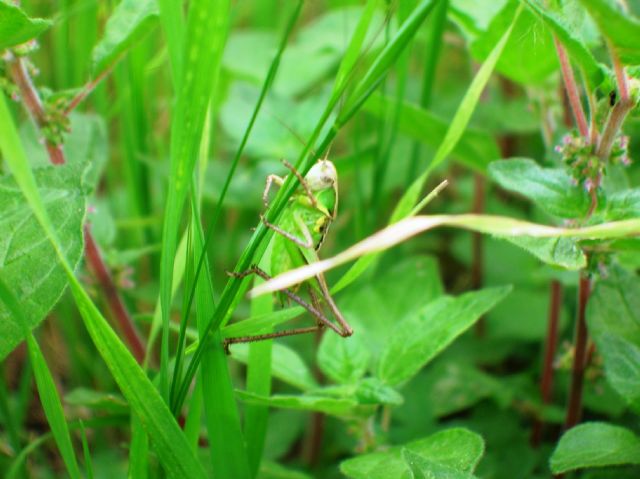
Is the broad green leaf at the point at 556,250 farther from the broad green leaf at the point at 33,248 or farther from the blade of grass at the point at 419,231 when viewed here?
the broad green leaf at the point at 33,248

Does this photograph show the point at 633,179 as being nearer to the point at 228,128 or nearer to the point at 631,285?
the point at 631,285

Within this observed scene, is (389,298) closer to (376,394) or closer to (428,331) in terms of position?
(428,331)

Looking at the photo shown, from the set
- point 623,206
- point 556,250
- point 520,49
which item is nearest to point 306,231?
point 556,250

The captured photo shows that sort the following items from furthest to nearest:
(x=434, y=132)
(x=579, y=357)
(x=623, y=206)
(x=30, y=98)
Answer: (x=434, y=132)
(x=579, y=357)
(x=30, y=98)
(x=623, y=206)

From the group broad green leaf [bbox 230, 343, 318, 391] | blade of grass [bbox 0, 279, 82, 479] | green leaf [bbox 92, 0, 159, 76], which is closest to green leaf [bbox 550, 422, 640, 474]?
broad green leaf [bbox 230, 343, 318, 391]

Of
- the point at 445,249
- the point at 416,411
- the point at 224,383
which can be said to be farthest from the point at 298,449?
the point at 224,383

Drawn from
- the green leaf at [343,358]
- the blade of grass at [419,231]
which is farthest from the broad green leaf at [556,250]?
the green leaf at [343,358]
